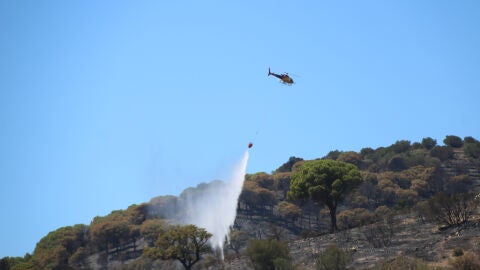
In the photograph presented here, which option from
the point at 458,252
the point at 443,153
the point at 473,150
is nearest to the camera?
the point at 458,252

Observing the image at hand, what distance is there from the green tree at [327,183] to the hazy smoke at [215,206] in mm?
8476

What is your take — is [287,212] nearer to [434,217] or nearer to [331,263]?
[434,217]

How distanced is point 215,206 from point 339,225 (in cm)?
2257

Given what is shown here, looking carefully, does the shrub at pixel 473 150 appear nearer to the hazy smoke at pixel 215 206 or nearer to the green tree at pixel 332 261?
the hazy smoke at pixel 215 206

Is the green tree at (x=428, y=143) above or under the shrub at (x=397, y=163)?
above

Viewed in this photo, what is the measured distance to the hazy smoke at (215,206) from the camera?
9129 cm

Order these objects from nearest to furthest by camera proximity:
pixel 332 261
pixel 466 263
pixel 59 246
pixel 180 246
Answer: pixel 466 263, pixel 332 261, pixel 180 246, pixel 59 246

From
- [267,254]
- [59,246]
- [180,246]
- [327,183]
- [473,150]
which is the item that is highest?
[473,150]

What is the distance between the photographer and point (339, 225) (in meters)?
104

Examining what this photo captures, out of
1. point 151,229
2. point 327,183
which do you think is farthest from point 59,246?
point 327,183

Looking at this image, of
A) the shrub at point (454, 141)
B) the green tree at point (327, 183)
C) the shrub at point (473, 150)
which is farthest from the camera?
the shrub at point (454, 141)

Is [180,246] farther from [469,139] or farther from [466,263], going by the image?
[469,139]

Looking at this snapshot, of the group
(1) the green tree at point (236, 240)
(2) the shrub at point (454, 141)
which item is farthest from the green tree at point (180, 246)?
(2) the shrub at point (454, 141)

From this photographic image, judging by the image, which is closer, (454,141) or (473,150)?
(473,150)
